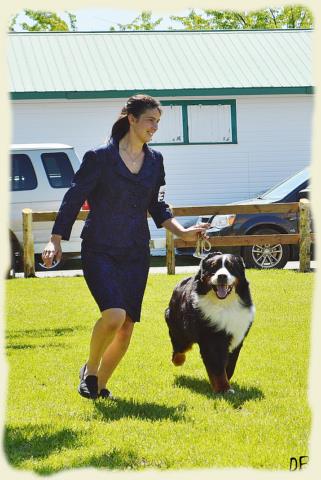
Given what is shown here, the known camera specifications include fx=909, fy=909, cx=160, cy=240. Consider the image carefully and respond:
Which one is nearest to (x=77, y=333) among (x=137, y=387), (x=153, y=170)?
(x=137, y=387)

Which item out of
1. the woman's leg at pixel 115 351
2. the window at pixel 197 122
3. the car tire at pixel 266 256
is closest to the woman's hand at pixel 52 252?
the woman's leg at pixel 115 351

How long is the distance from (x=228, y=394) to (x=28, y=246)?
365 inches

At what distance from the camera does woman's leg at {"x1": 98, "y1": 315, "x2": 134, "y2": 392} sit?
6348 mm

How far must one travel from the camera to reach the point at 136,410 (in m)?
5.97

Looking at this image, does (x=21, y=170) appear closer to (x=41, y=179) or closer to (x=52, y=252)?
(x=41, y=179)

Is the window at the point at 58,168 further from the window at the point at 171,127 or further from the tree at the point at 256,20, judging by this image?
the tree at the point at 256,20

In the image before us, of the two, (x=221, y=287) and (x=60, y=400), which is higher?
(x=221, y=287)

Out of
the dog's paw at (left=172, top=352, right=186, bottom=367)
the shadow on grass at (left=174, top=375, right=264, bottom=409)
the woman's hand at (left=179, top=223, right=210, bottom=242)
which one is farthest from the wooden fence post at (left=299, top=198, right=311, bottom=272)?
A: the woman's hand at (left=179, top=223, right=210, bottom=242)

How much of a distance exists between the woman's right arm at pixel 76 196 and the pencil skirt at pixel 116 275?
0.63 ft

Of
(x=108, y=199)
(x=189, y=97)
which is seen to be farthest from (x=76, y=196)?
(x=189, y=97)

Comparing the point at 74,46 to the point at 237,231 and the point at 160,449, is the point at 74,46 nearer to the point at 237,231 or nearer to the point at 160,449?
the point at 237,231

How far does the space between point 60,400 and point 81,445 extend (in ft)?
3.96

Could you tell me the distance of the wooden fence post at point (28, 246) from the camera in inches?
585

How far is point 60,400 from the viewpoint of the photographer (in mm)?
6285
